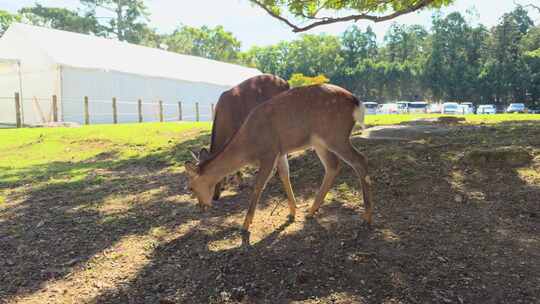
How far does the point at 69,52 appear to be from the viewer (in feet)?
74.8

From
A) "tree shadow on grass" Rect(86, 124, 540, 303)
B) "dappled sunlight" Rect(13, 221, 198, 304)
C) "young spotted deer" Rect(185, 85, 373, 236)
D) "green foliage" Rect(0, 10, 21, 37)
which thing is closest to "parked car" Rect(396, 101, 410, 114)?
"tree shadow on grass" Rect(86, 124, 540, 303)

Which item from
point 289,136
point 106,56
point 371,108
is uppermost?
point 106,56

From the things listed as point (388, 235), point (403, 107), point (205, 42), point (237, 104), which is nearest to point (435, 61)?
point (403, 107)

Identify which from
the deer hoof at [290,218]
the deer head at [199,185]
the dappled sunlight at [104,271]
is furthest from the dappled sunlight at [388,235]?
the dappled sunlight at [104,271]

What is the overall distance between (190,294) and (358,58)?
56289 millimetres

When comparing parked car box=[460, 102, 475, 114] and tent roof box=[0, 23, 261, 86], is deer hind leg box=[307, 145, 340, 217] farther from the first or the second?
parked car box=[460, 102, 475, 114]

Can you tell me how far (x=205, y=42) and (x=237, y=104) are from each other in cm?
6486

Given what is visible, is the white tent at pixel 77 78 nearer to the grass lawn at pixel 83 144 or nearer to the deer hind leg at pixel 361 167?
the grass lawn at pixel 83 144

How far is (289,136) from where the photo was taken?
4723mm

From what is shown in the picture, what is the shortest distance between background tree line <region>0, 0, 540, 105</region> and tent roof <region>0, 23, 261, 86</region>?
16.5 metres

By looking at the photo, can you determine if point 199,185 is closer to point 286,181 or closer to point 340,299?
point 286,181

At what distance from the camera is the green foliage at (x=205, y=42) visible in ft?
216

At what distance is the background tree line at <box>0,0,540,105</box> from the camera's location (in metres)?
46.5

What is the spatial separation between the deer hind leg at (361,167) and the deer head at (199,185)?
55.5 inches
